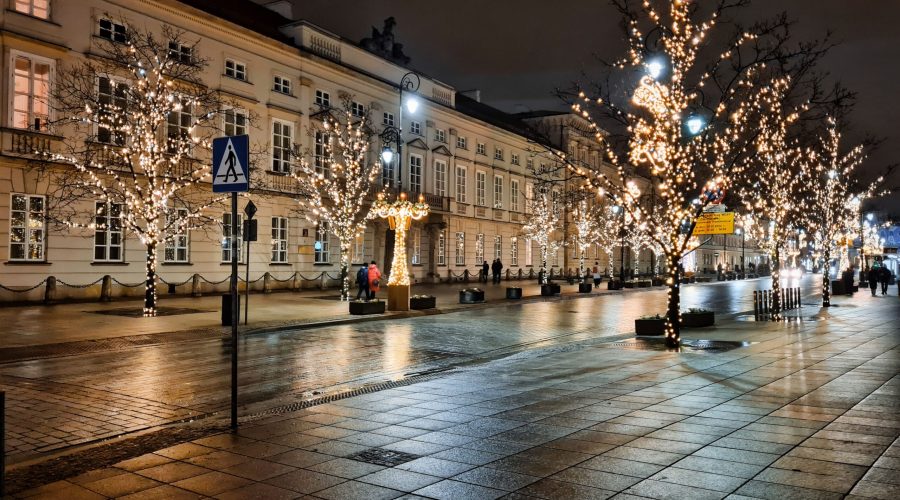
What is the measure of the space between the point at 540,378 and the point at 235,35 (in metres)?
28.5

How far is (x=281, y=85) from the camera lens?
36531 mm

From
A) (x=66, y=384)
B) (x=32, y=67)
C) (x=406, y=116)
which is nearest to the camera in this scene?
(x=66, y=384)

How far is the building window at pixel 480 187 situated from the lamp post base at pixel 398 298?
102 ft

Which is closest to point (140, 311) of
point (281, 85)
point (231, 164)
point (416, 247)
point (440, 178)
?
point (231, 164)

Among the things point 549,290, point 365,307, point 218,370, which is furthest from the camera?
point 549,290

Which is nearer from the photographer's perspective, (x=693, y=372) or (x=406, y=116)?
(x=693, y=372)

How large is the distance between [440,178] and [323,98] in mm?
13580

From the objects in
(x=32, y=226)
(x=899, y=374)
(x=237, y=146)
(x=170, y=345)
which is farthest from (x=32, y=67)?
(x=899, y=374)

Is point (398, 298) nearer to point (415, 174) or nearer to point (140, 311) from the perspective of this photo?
point (140, 311)

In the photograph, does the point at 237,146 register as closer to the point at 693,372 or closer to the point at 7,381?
the point at 7,381

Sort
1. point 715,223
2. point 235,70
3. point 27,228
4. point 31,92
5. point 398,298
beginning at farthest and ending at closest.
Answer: point 235,70, point 27,228, point 31,92, point 398,298, point 715,223

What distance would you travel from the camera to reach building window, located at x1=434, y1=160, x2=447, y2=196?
164ft

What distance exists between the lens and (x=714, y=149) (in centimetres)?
1525

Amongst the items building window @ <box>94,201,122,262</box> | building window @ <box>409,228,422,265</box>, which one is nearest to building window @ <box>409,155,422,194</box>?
building window @ <box>409,228,422,265</box>
